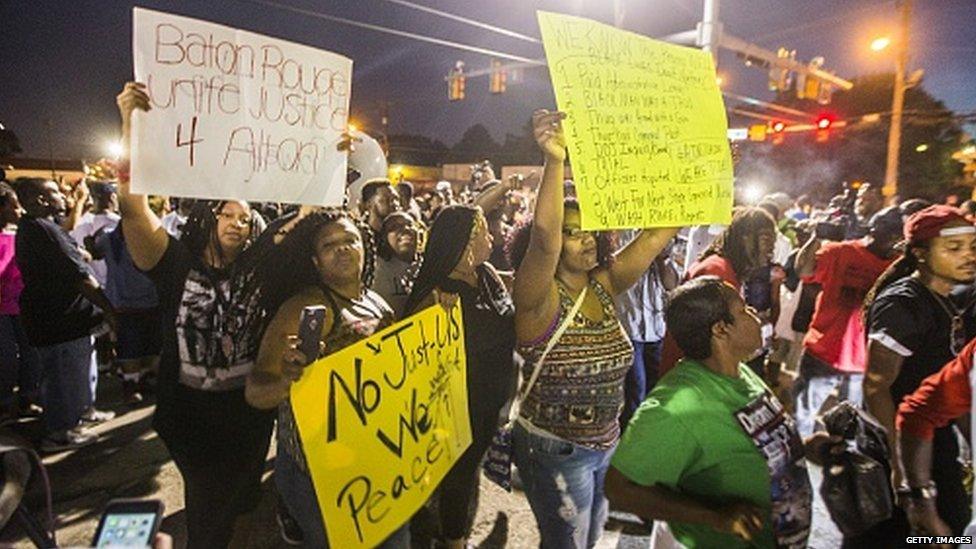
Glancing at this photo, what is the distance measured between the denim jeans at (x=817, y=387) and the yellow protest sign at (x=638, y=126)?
8.17 feet

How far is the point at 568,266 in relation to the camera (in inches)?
105

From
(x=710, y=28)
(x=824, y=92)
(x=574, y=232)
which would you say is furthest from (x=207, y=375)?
(x=824, y=92)

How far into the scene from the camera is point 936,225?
3012 mm

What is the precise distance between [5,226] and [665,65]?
203 inches

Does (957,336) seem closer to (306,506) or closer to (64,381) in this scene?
(306,506)

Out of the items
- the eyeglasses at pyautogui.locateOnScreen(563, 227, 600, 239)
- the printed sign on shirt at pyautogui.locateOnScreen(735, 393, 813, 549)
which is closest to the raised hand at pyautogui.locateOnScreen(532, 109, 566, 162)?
the eyeglasses at pyautogui.locateOnScreen(563, 227, 600, 239)

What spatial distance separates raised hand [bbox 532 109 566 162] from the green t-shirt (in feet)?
3.31

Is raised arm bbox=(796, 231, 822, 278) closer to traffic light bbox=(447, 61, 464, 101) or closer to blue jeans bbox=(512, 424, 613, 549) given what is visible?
blue jeans bbox=(512, 424, 613, 549)

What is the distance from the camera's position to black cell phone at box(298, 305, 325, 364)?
6.10ft

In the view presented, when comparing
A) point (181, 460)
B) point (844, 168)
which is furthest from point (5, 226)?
point (844, 168)

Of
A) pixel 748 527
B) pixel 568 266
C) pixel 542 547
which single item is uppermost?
pixel 568 266

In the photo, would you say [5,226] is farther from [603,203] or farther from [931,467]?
[931,467]

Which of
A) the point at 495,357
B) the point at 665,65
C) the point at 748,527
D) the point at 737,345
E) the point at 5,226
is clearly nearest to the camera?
the point at 748,527

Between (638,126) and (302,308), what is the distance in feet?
5.15
